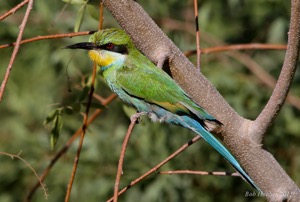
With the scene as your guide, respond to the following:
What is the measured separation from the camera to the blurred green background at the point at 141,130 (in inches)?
143

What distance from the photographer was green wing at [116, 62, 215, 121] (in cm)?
246

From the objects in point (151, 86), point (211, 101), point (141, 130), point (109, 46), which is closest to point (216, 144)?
point (211, 101)

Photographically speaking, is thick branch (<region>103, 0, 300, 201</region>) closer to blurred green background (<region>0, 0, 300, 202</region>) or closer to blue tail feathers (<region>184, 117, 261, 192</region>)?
blue tail feathers (<region>184, 117, 261, 192</region>)

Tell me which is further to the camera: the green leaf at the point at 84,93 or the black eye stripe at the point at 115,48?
the black eye stripe at the point at 115,48

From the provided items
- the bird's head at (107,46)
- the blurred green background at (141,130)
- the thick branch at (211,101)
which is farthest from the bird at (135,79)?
the blurred green background at (141,130)

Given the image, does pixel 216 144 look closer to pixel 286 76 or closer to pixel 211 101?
pixel 211 101

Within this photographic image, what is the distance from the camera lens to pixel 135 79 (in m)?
2.61

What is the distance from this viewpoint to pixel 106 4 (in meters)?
1.83

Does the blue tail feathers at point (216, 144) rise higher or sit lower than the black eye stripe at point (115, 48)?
lower

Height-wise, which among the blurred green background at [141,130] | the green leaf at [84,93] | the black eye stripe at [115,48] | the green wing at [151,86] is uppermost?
the black eye stripe at [115,48]

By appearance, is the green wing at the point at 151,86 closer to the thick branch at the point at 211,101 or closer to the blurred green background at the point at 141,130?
the thick branch at the point at 211,101

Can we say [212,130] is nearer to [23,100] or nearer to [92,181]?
[92,181]

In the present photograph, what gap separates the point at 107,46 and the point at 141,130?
48.6 inches

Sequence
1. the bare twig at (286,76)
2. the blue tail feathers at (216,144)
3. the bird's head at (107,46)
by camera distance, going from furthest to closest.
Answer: the bird's head at (107,46) → the blue tail feathers at (216,144) → the bare twig at (286,76)
